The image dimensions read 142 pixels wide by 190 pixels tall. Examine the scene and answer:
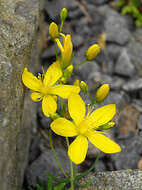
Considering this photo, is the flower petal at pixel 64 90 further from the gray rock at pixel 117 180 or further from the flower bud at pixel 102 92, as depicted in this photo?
the gray rock at pixel 117 180

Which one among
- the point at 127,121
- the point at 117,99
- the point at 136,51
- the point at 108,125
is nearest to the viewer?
the point at 108,125

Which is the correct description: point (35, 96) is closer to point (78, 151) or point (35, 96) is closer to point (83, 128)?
point (83, 128)

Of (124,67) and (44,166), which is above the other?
(124,67)

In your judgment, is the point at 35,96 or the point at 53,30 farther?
the point at 53,30

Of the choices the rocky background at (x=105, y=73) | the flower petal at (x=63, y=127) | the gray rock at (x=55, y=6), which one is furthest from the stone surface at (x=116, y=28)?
the flower petal at (x=63, y=127)

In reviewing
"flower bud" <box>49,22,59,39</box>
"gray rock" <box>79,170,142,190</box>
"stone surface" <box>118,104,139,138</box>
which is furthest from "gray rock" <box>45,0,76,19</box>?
"gray rock" <box>79,170,142,190</box>

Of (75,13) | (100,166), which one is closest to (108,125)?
(100,166)
